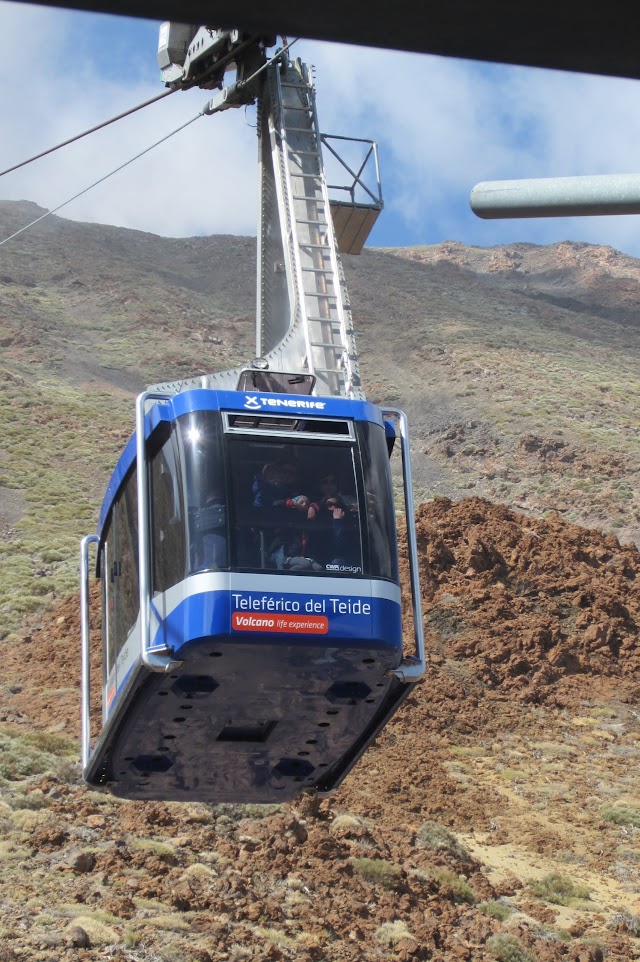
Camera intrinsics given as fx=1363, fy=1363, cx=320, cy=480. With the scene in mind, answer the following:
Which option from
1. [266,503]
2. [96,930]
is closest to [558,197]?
[266,503]

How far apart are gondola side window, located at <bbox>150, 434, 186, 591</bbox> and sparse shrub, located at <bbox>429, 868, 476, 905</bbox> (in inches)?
393

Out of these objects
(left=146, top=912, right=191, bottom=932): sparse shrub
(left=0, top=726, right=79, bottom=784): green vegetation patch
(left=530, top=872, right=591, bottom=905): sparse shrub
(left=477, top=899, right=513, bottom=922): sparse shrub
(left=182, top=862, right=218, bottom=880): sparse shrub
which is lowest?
(left=146, top=912, right=191, bottom=932): sparse shrub

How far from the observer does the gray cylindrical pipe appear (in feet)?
8.78

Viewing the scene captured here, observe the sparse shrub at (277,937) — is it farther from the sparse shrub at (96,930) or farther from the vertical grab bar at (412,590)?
the vertical grab bar at (412,590)

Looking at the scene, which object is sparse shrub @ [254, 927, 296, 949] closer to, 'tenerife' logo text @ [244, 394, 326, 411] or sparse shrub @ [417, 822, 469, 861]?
sparse shrub @ [417, 822, 469, 861]

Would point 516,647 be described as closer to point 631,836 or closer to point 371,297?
point 631,836

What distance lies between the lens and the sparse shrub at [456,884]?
1881cm

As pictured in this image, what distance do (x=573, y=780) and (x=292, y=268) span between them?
42.9 ft

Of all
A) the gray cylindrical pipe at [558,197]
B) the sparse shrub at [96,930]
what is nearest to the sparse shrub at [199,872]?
the sparse shrub at [96,930]

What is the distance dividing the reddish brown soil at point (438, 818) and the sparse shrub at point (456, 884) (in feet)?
0.16

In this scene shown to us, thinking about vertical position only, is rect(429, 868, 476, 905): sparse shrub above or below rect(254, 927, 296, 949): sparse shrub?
above

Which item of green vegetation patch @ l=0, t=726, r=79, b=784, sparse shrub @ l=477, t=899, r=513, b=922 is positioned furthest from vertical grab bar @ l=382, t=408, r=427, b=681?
green vegetation patch @ l=0, t=726, r=79, b=784

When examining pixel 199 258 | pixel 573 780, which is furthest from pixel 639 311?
pixel 573 780

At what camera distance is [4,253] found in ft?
283
